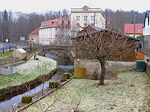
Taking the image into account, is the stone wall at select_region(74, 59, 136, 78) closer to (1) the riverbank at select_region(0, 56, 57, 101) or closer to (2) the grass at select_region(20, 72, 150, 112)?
(1) the riverbank at select_region(0, 56, 57, 101)

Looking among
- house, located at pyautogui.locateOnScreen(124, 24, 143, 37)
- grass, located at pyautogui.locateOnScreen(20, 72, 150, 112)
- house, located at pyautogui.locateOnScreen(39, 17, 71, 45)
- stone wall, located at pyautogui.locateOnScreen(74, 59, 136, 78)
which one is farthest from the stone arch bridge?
grass, located at pyautogui.locateOnScreen(20, 72, 150, 112)

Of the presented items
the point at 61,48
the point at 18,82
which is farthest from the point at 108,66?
the point at 61,48

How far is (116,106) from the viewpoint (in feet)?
33.8

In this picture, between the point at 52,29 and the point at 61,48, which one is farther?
the point at 52,29

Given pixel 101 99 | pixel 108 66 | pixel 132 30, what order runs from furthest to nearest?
pixel 132 30 → pixel 108 66 → pixel 101 99

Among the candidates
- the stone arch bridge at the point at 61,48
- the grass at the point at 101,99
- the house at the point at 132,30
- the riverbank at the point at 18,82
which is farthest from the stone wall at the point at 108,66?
the house at the point at 132,30

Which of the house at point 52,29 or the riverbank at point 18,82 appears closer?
the riverbank at point 18,82

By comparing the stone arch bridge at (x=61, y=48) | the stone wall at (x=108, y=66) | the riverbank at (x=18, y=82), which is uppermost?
the stone arch bridge at (x=61, y=48)

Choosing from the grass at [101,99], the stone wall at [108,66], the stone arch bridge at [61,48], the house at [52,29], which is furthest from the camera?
the house at [52,29]

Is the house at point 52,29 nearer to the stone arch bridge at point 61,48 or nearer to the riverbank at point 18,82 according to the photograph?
the stone arch bridge at point 61,48

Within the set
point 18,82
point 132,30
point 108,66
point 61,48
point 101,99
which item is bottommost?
point 18,82

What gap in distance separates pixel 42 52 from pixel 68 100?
31.1m

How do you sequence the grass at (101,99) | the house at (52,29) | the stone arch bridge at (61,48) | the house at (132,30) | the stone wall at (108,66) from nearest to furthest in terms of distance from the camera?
the grass at (101,99)
the stone wall at (108,66)
the stone arch bridge at (61,48)
the house at (132,30)
the house at (52,29)

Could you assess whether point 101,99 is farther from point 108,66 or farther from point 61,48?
point 61,48
